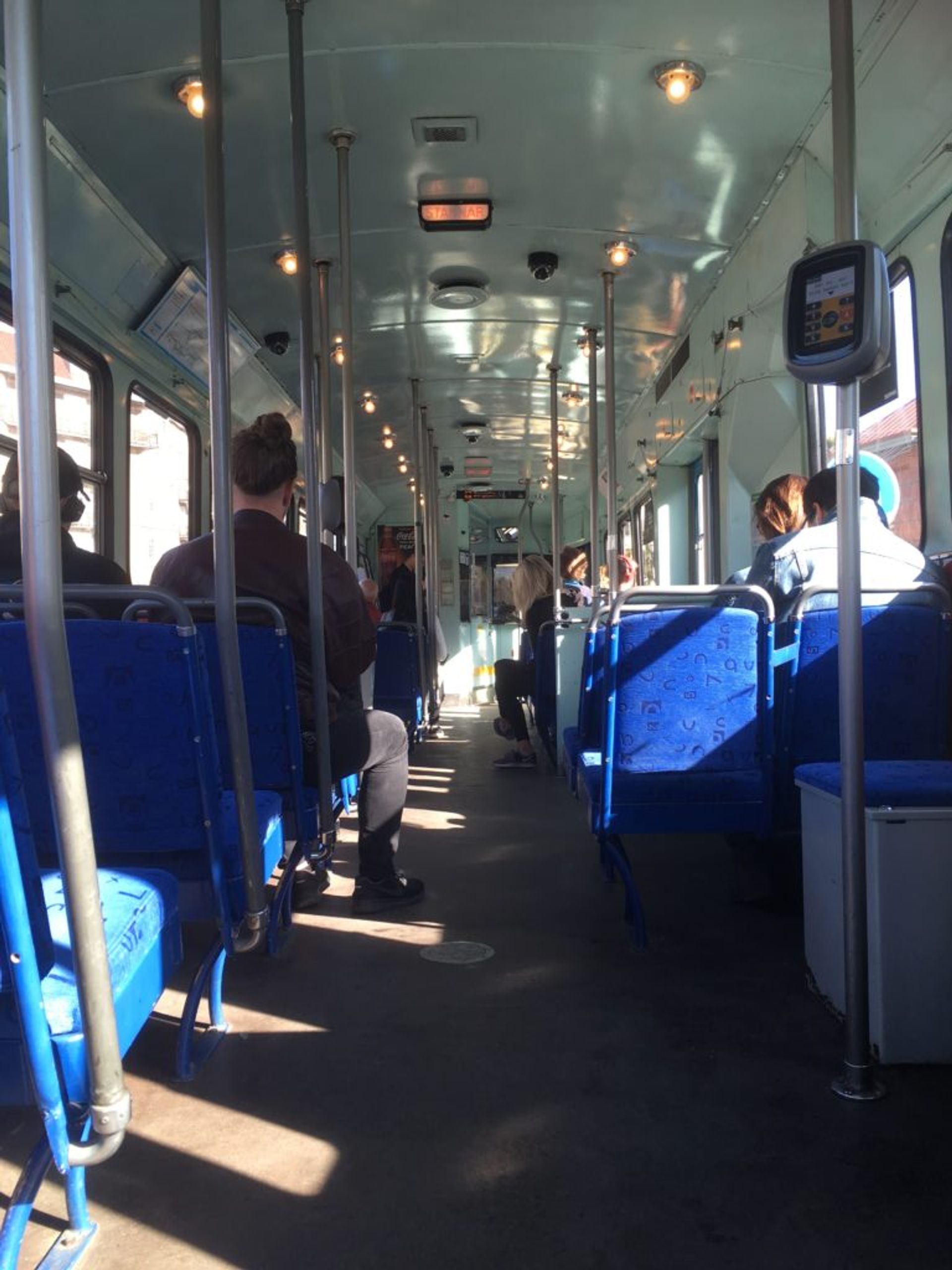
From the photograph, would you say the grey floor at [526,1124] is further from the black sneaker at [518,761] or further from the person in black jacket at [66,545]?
the black sneaker at [518,761]

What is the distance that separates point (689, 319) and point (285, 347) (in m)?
2.89

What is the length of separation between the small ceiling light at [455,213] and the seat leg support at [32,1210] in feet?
15.6

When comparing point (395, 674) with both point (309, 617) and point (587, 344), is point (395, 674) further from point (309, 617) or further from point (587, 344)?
point (309, 617)

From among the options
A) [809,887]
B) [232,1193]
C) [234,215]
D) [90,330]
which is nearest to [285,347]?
[234,215]

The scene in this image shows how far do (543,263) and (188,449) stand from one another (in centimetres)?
246

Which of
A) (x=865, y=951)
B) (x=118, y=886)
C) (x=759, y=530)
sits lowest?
(x=865, y=951)

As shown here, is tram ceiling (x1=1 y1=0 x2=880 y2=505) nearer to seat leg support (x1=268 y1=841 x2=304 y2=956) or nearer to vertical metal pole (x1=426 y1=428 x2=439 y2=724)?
seat leg support (x1=268 y1=841 x2=304 y2=956)

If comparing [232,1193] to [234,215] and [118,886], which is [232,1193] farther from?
[234,215]

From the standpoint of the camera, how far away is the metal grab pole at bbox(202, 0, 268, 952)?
2.31 m

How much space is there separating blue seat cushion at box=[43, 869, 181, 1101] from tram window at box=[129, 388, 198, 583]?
362 centimetres

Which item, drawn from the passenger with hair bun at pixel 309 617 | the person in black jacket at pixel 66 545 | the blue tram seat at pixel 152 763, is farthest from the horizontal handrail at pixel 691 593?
the person in black jacket at pixel 66 545

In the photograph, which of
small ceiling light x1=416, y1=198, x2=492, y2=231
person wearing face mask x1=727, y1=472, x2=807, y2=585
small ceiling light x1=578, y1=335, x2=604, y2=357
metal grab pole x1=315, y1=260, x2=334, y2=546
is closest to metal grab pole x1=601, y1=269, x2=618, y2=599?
small ceiling light x1=578, y1=335, x2=604, y2=357

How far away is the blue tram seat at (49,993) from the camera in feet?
4.02

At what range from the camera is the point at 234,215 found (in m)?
5.27
